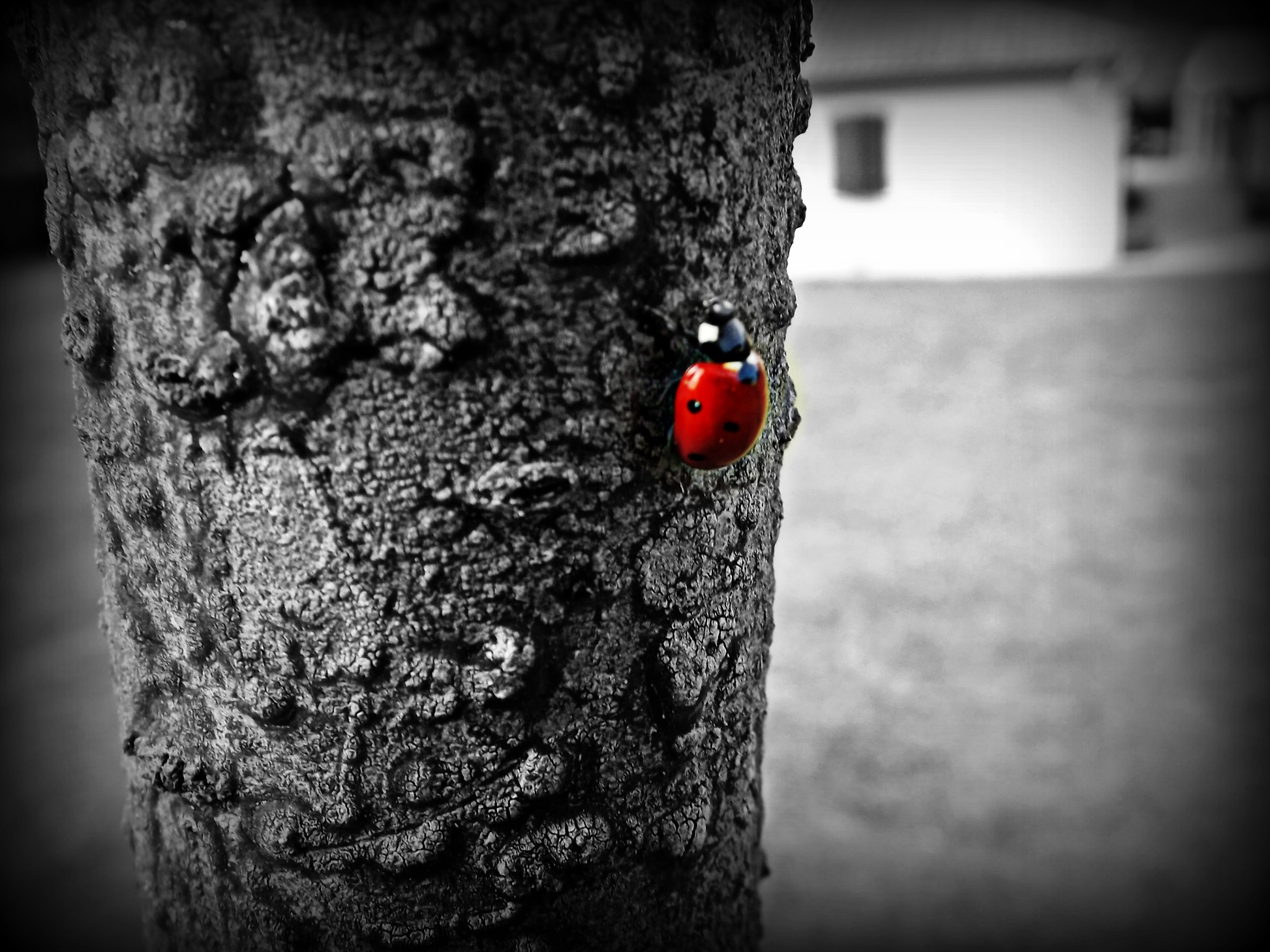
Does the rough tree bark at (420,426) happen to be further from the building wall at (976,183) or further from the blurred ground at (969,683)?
the building wall at (976,183)

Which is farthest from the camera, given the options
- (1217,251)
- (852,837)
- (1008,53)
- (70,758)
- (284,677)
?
(1217,251)

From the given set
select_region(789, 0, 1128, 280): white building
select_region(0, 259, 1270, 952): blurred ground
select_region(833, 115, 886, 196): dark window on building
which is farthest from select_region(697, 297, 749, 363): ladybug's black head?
select_region(833, 115, 886, 196): dark window on building

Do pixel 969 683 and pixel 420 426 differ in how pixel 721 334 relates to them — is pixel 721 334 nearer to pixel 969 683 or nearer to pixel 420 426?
pixel 420 426

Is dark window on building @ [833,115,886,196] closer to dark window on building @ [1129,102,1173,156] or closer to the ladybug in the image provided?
dark window on building @ [1129,102,1173,156]

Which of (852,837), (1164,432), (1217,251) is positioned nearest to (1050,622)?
(852,837)

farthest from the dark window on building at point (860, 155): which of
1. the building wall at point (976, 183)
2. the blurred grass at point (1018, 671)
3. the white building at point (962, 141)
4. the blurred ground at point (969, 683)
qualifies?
the blurred ground at point (969, 683)

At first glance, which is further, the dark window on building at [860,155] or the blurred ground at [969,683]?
the dark window on building at [860,155]

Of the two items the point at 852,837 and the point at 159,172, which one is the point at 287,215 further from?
the point at 852,837
